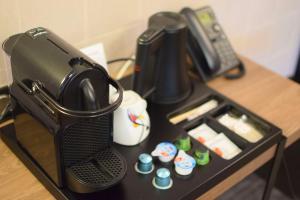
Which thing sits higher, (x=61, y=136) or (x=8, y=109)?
(x=61, y=136)

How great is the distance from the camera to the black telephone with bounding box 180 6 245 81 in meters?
1.39

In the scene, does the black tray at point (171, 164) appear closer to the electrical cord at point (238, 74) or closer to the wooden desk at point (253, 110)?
the wooden desk at point (253, 110)

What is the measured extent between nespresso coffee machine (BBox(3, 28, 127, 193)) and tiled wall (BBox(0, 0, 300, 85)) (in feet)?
0.64

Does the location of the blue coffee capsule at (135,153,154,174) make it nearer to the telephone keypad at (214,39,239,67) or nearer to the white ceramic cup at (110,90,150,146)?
the white ceramic cup at (110,90,150,146)

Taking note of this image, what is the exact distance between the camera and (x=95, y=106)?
85cm

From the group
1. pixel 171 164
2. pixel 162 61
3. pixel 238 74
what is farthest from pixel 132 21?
pixel 171 164

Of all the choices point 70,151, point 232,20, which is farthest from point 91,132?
point 232,20

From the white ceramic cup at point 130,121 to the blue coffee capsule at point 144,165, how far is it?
0.07 m

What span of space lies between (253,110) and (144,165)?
45 centimetres

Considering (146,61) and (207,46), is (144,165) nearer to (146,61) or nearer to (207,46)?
(146,61)

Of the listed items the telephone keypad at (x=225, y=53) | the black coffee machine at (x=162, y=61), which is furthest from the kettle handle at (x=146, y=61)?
the telephone keypad at (x=225, y=53)

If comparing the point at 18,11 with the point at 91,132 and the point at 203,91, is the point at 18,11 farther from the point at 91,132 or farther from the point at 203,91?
the point at 203,91

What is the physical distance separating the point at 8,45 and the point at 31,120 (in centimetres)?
17

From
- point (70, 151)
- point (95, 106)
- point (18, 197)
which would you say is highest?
point (95, 106)
